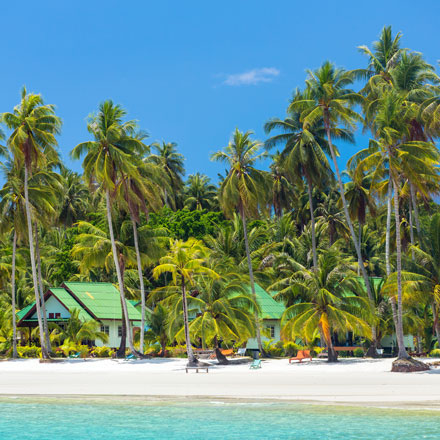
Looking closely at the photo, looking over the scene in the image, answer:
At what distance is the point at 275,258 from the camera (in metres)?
53.2

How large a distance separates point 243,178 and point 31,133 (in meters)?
13.5

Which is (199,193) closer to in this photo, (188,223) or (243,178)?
(188,223)

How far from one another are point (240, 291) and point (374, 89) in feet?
55.5

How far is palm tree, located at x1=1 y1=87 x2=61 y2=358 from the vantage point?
39.8 meters

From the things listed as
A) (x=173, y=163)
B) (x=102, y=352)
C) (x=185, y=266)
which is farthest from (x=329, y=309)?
(x=173, y=163)

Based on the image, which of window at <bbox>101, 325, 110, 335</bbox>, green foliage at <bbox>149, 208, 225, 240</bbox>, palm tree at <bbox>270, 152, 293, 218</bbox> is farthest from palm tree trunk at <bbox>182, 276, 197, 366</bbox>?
palm tree at <bbox>270, 152, 293, 218</bbox>

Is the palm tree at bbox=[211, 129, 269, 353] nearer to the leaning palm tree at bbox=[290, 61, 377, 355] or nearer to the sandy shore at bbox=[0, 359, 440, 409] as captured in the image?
the leaning palm tree at bbox=[290, 61, 377, 355]

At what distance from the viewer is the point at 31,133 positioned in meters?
40.4

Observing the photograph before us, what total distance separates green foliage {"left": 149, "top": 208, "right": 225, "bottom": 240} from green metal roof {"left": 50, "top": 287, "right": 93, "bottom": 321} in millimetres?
13772

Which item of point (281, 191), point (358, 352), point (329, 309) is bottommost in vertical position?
point (358, 352)

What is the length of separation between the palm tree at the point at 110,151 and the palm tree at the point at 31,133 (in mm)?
2011

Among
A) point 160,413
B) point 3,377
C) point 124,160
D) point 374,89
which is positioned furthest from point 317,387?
point 374,89

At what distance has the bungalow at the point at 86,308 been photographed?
48844mm

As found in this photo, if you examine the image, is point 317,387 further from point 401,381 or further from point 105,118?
point 105,118
